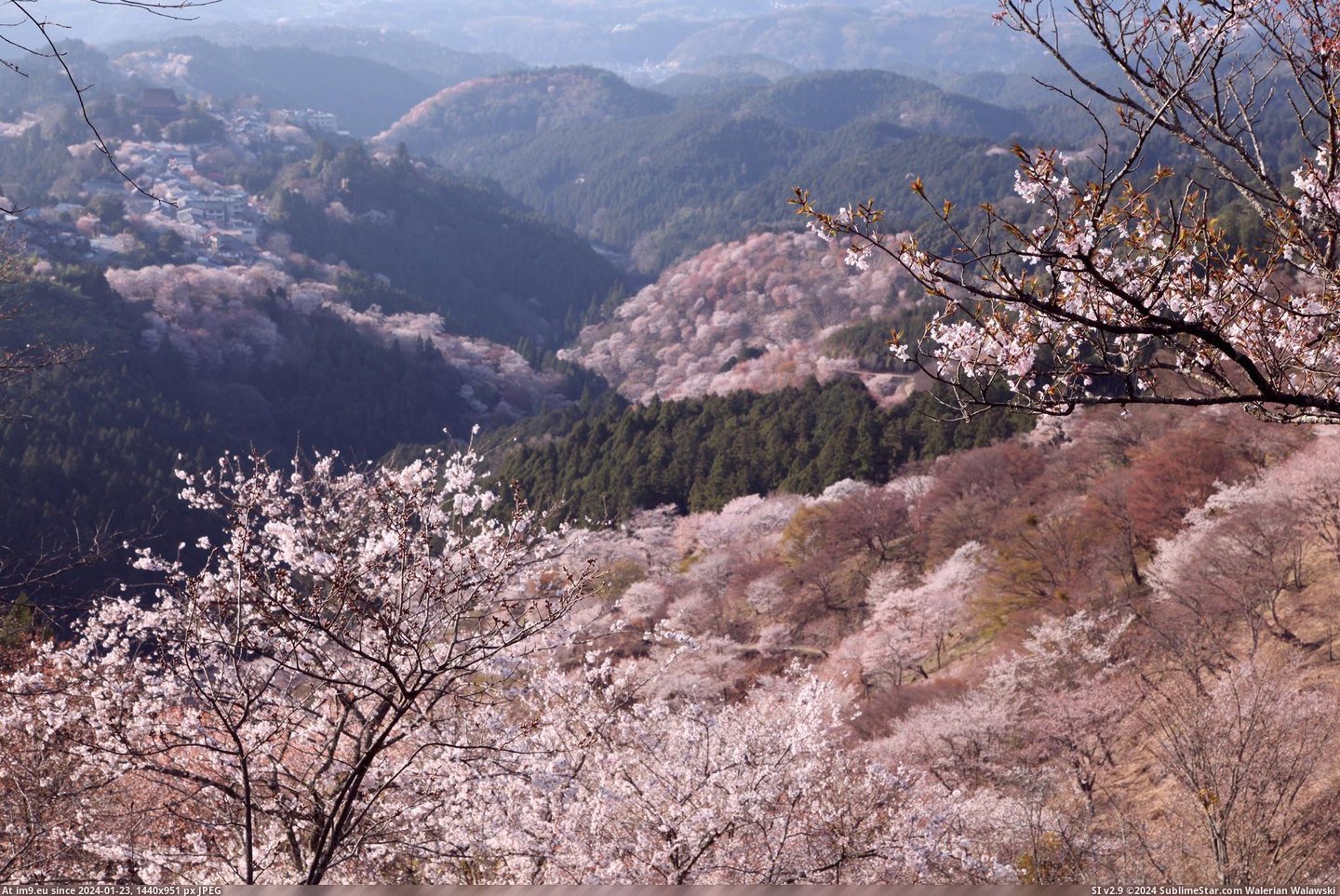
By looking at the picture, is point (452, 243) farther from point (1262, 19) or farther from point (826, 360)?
point (1262, 19)

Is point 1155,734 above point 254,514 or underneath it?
underneath

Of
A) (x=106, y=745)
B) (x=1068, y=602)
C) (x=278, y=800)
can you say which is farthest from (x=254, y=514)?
(x=1068, y=602)

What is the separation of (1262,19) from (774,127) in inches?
7432

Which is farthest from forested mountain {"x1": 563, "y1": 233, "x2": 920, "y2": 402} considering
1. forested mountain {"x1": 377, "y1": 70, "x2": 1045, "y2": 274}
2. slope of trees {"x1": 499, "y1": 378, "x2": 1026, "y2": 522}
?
slope of trees {"x1": 499, "y1": 378, "x2": 1026, "y2": 522}

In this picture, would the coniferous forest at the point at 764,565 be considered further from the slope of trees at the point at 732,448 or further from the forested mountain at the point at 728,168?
the forested mountain at the point at 728,168

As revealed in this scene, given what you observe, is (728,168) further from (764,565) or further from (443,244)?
(764,565)

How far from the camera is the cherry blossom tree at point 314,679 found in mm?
5230

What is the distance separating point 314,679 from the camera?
6172 millimetres

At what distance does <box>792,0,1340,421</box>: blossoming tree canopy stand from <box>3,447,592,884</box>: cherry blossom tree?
269cm

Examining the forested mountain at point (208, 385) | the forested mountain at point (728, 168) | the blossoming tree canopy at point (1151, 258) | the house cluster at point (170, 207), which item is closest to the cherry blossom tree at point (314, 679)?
the blossoming tree canopy at point (1151, 258)

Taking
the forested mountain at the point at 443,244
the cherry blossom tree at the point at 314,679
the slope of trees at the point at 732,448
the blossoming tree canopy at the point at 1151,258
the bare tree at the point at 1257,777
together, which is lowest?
the forested mountain at the point at 443,244

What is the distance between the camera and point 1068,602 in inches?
941

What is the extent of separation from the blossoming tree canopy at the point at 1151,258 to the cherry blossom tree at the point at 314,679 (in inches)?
106

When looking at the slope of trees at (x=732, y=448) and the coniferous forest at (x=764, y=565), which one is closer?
the coniferous forest at (x=764, y=565)
